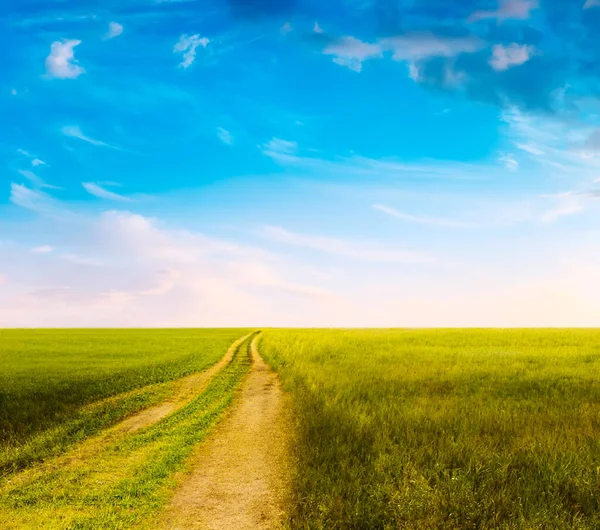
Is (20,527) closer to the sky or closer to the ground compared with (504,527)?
closer to the ground

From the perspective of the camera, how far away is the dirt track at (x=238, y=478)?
7371 millimetres

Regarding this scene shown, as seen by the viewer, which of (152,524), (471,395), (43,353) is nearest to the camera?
(152,524)

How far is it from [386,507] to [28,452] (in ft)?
29.3

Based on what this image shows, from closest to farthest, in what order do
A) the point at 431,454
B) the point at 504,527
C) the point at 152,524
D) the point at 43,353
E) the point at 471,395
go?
the point at 504,527 → the point at 152,524 → the point at 431,454 → the point at 471,395 → the point at 43,353

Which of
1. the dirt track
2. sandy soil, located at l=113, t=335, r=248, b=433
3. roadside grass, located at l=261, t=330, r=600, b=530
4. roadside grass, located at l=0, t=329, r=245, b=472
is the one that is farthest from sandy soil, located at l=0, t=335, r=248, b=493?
roadside grass, located at l=261, t=330, r=600, b=530

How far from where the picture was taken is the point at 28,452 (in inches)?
440

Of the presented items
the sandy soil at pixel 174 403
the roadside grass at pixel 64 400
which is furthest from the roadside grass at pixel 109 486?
the roadside grass at pixel 64 400

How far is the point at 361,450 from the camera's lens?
31.9ft

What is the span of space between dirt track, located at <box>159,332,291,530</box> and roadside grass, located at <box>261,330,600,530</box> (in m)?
0.45

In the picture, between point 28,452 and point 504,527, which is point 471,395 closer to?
point 504,527

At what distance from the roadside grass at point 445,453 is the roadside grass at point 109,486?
8.49ft

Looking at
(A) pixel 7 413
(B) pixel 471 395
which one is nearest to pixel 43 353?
(A) pixel 7 413

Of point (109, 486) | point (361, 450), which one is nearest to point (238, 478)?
point (109, 486)

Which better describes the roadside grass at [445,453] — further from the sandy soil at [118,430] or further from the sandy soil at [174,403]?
the sandy soil at [118,430]
